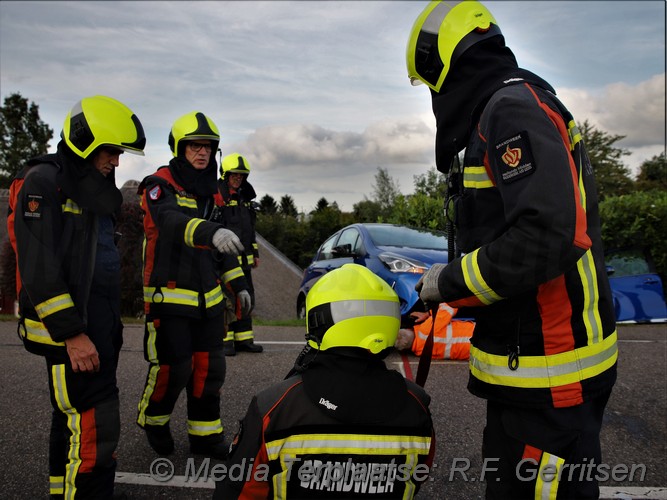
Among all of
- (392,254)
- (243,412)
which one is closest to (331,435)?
(243,412)

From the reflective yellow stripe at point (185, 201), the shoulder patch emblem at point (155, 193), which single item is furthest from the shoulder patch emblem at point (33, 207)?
the reflective yellow stripe at point (185, 201)

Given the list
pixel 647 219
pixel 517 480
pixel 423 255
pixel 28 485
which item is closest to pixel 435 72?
pixel 517 480

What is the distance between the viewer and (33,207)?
8.09 feet

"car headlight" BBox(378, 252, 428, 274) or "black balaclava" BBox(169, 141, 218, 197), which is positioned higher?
"black balaclava" BBox(169, 141, 218, 197)

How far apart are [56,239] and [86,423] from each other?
0.88 m

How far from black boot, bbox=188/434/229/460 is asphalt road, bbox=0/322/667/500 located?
0.08 meters

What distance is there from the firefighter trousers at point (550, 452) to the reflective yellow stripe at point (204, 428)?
2151 millimetres

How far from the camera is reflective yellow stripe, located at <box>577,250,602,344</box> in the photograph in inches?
67.1

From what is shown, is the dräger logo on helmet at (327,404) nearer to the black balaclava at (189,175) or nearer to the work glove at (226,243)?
the work glove at (226,243)

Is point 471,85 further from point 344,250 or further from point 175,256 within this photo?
point 344,250

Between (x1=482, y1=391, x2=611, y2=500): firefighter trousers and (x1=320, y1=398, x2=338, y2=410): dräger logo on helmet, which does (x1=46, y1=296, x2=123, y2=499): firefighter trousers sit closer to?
(x1=320, y1=398, x2=338, y2=410): dräger logo on helmet

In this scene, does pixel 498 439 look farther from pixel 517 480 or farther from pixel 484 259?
pixel 484 259

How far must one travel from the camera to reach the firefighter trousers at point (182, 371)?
11.1 feet

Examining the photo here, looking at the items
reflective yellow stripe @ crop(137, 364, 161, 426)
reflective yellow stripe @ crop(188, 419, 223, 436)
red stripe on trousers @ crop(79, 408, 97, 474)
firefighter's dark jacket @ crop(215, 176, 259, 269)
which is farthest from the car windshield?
red stripe on trousers @ crop(79, 408, 97, 474)
